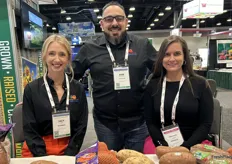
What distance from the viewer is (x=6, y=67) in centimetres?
284

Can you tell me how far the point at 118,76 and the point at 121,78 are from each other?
3 centimetres

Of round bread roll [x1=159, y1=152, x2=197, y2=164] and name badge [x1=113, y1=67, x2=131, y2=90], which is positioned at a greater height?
name badge [x1=113, y1=67, x2=131, y2=90]

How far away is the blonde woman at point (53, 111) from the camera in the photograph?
1586mm

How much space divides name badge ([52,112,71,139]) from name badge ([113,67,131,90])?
0.48 m

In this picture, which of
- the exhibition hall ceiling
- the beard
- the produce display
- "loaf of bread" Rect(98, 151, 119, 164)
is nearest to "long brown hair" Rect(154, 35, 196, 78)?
the beard

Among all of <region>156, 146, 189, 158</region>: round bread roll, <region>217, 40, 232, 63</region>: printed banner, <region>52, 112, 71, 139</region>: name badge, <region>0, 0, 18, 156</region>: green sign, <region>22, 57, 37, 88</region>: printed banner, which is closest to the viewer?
<region>156, 146, 189, 158</region>: round bread roll

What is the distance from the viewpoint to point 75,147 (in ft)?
5.36

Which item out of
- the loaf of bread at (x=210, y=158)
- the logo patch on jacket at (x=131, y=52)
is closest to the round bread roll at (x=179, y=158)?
the loaf of bread at (x=210, y=158)

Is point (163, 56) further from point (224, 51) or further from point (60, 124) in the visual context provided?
point (224, 51)

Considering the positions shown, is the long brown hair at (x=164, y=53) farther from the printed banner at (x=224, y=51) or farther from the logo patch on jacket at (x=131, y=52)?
the printed banner at (x=224, y=51)

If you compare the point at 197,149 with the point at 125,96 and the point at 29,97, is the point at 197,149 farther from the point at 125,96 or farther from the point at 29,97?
the point at 29,97

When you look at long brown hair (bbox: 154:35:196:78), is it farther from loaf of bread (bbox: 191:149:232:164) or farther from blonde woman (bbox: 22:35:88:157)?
loaf of bread (bbox: 191:149:232:164)

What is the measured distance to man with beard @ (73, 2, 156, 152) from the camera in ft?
6.15

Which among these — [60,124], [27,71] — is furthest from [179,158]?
[27,71]
